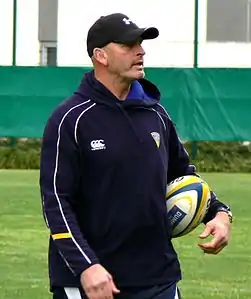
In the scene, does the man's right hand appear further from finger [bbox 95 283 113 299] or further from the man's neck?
the man's neck

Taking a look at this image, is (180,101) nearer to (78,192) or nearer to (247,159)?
(247,159)

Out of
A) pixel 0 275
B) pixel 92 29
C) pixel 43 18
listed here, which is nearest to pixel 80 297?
pixel 92 29

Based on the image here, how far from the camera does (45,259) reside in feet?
32.7

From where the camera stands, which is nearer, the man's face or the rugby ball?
the man's face

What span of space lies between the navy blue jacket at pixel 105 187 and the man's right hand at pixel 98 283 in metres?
0.09

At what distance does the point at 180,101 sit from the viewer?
20703 mm

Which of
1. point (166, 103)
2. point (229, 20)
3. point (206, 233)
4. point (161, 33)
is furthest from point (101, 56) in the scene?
point (229, 20)

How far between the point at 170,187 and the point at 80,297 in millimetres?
698

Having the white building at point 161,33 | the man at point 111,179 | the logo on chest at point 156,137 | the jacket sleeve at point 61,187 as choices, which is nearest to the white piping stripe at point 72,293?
the man at point 111,179

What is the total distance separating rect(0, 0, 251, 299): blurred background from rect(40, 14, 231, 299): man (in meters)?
3.86

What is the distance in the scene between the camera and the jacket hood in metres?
4.24

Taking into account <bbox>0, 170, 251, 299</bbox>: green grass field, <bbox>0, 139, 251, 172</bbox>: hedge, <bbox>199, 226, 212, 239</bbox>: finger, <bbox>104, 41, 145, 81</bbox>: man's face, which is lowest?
<bbox>0, 139, 251, 172</bbox>: hedge

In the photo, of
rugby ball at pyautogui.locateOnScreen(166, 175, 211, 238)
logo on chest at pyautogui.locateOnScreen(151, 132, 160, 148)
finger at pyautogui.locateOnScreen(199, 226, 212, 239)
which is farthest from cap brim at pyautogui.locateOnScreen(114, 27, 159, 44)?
finger at pyautogui.locateOnScreen(199, 226, 212, 239)

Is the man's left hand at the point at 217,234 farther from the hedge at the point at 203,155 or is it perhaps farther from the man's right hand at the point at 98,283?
the hedge at the point at 203,155
